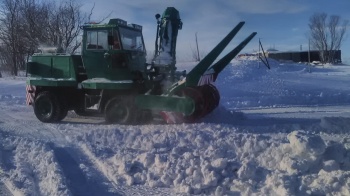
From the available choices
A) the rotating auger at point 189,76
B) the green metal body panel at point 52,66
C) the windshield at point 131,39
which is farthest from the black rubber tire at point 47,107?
the rotating auger at point 189,76

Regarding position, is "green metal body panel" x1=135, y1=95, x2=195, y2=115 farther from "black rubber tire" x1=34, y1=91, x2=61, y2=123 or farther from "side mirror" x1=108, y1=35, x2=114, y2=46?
"black rubber tire" x1=34, y1=91, x2=61, y2=123

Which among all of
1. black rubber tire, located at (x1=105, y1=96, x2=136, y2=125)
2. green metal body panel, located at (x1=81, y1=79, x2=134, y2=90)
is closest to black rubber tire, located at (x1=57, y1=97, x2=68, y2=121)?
green metal body panel, located at (x1=81, y1=79, x2=134, y2=90)

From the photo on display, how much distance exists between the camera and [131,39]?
10.9 m

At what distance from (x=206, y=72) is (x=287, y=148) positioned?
445cm

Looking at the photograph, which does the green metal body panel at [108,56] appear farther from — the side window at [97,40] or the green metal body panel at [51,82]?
the green metal body panel at [51,82]

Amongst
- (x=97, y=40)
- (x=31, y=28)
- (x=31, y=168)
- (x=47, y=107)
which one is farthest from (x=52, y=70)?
(x=31, y=28)

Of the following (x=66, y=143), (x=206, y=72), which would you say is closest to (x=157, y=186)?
(x=66, y=143)

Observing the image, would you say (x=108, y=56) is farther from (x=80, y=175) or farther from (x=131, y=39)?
(x=80, y=175)

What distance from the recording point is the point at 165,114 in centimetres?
998

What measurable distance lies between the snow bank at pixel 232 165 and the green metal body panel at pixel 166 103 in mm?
1654

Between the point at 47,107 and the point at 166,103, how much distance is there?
3.89m

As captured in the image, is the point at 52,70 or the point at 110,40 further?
the point at 52,70

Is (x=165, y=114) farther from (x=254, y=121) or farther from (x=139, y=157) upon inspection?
(x=139, y=157)

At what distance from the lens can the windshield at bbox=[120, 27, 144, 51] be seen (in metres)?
10.5
